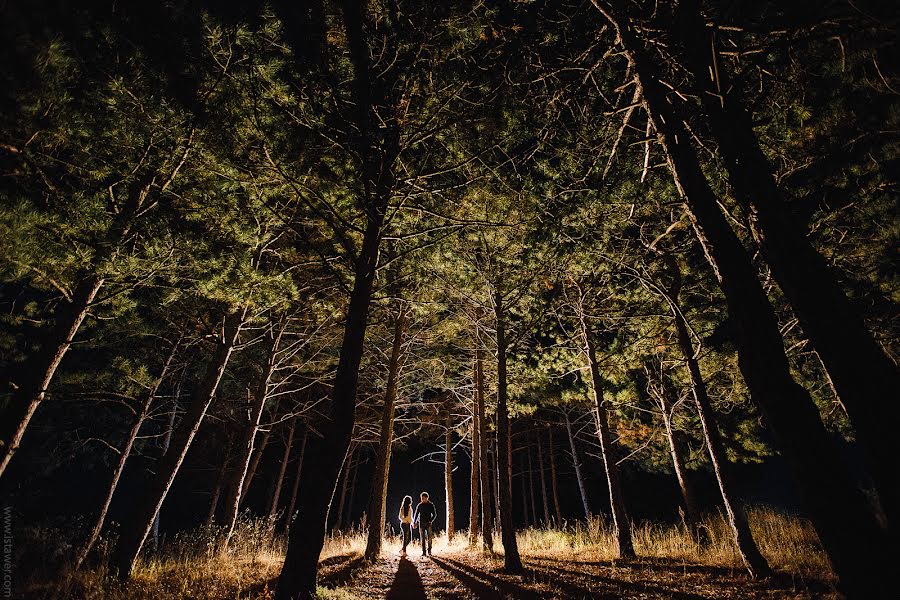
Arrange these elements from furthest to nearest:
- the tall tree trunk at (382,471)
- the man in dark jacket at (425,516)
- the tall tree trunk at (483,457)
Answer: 1. the man in dark jacket at (425,516)
2. the tall tree trunk at (483,457)
3. the tall tree trunk at (382,471)

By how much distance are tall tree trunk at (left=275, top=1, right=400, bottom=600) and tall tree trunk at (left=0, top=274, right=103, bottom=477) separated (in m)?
3.30

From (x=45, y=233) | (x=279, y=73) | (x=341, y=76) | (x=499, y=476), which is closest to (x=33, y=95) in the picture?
(x=45, y=233)

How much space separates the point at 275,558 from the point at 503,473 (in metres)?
5.48

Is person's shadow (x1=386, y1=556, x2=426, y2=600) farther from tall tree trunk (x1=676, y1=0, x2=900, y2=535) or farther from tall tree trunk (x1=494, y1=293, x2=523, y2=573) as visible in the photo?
tall tree trunk (x1=676, y1=0, x2=900, y2=535)

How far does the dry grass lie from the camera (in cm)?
446

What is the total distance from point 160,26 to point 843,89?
1002 centimetres

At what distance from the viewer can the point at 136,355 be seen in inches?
405

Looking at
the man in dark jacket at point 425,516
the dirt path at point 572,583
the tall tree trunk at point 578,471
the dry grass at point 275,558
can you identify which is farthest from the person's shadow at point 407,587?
the tall tree trunk at point 578,471

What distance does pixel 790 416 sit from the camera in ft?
7.64

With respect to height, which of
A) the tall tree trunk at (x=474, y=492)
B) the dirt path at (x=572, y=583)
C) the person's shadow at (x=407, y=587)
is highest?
Result: the tall tree trunk at (x=474, y=492)

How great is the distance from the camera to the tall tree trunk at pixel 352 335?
3.58m

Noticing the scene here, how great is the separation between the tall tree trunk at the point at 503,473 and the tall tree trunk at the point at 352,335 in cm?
367

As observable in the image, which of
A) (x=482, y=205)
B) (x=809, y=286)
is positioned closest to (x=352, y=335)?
(x=482, y=205)

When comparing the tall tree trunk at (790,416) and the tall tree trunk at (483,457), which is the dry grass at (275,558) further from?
the tall tree trunk at (790,416)
